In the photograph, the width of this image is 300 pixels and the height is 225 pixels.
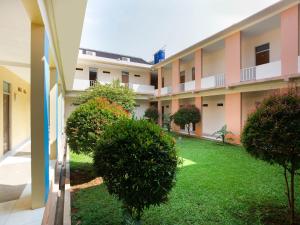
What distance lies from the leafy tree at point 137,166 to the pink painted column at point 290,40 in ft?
30.6

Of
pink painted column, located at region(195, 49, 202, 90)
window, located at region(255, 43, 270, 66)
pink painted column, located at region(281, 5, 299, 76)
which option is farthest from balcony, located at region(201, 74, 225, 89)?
pink painted column, located at region(281, 5, 299, 76)

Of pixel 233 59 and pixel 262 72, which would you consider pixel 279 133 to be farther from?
pixel 233 59

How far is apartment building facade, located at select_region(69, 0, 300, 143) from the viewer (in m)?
9.91

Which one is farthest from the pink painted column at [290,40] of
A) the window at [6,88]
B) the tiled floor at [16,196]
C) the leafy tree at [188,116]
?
the window at [6,88]

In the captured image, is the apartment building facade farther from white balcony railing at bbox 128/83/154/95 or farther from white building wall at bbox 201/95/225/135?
white balcony railing at bbox 128/83/154/95

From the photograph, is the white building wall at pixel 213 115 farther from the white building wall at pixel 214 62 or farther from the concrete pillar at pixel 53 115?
the concrete pillar at pixel 53 115

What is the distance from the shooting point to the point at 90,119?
5.93 m

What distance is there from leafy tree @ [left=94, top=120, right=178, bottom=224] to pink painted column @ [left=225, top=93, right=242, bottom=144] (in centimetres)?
1079

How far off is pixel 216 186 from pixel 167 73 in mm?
19163

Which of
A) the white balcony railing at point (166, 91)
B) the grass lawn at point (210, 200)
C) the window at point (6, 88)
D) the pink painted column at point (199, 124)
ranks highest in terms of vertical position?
→ the white balcony railing at point (166, 91)

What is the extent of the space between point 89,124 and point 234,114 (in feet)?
33.1

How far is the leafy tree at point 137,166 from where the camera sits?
300 cm

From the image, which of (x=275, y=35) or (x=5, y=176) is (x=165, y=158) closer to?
(x=5, y=176)

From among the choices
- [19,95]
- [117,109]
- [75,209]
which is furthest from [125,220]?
[19,95]
